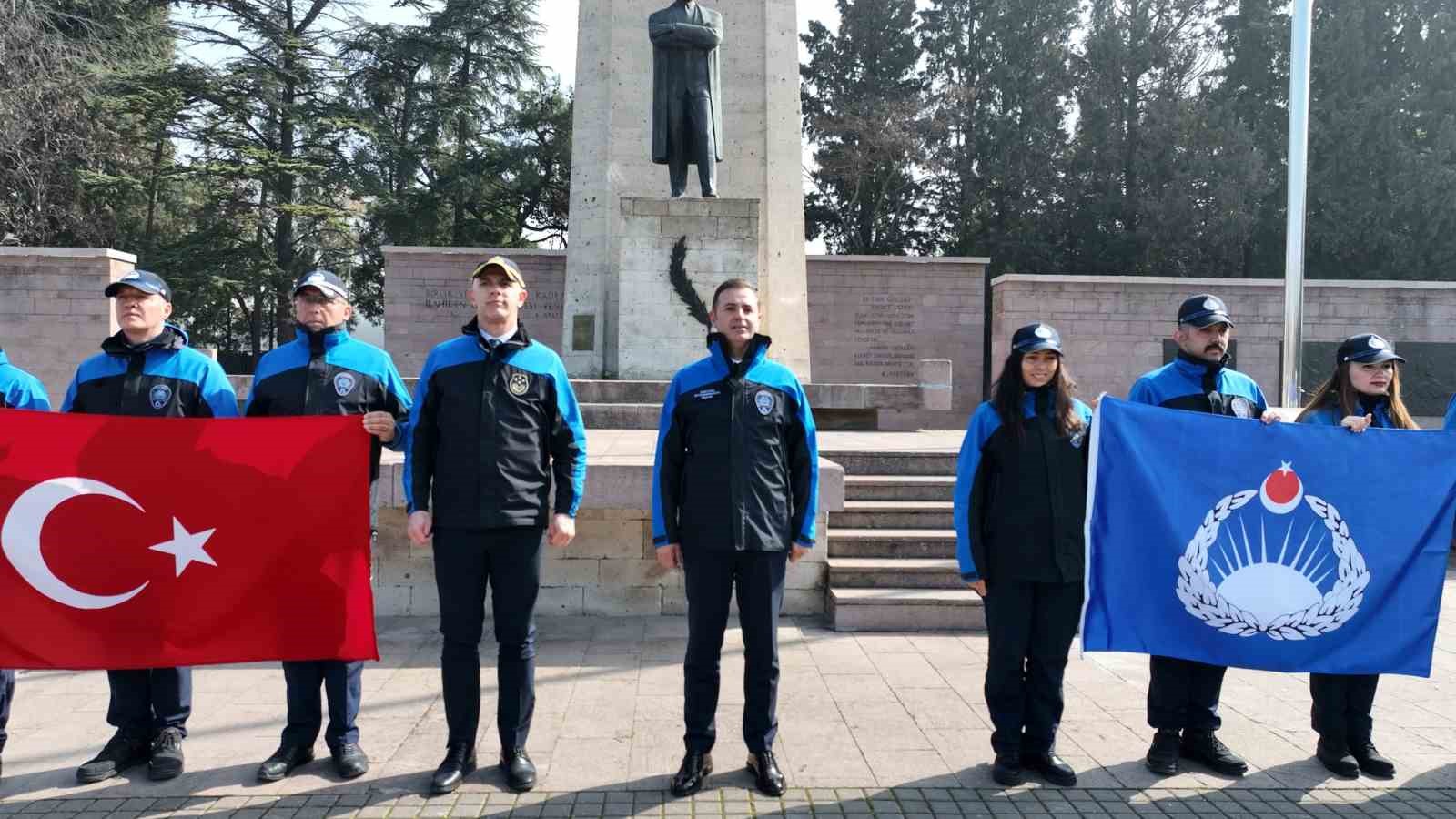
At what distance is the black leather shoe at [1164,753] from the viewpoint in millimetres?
3936

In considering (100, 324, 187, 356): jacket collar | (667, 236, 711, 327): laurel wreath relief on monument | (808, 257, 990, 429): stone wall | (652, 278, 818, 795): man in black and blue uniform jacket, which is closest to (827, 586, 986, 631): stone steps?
(652, 278, 818, 795): man in black and blue uniform jacket

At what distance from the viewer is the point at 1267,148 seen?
3153cm

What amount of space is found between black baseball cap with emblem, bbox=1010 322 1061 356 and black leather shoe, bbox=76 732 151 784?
401 cm

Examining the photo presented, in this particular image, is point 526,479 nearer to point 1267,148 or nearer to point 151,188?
point 151,188

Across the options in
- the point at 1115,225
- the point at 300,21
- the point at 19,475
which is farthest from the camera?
the point at 1115,225

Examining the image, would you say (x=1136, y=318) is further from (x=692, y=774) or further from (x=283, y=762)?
(x=283, y=762)

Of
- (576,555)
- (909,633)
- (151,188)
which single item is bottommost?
(909,633)

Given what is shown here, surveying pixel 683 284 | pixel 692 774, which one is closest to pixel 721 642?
pixel 692 774

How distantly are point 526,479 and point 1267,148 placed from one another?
114 feet

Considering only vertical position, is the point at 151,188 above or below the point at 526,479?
above

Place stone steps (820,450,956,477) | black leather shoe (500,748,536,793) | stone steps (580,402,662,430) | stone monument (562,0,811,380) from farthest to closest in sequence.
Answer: stone monument (562,0,811,380), stone steps (580,402,662,430), stone steps (820,450,956,477), black leather shoe (500,748,536,793)

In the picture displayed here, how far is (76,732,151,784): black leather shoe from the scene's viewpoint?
377 cm

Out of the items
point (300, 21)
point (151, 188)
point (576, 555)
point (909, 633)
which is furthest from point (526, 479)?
point (300, 21)

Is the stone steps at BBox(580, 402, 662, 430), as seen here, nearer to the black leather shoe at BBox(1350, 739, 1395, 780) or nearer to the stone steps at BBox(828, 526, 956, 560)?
the stone steps at BBox(828, 526, 956, 560)
